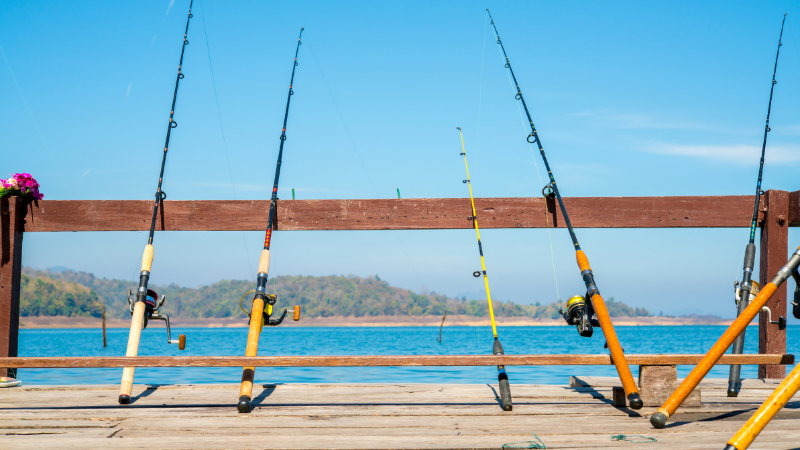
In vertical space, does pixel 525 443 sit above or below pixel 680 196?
below

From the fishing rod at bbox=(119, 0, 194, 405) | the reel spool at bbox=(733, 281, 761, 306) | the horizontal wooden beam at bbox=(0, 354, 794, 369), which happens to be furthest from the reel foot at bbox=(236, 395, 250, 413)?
the reel spool at bbox=(733, 281, 761, 306)

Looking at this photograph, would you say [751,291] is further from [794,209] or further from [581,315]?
[581,315]

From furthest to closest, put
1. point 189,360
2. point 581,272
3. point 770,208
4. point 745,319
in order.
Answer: point 770,208 → point 581,272 → point 189,360 → point 745,319

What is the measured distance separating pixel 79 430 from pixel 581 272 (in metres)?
3.15

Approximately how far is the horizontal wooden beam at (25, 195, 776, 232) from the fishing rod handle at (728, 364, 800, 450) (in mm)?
3238

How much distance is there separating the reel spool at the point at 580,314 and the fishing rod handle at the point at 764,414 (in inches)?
65.0

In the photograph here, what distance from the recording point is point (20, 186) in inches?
221

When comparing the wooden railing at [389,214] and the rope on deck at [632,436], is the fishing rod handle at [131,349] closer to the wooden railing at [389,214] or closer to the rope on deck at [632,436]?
the wooden railing at [389,214]

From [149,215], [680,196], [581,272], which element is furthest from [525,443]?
[149,215]

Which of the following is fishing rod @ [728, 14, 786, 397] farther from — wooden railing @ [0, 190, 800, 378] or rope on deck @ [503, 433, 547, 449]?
rope on deck @ [503, 433, 547, 449]

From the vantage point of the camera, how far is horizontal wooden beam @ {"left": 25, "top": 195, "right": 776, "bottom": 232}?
18.9 feet

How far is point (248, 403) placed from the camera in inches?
148

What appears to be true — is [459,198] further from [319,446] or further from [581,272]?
[319,446]

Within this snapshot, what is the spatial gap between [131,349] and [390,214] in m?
2.51
